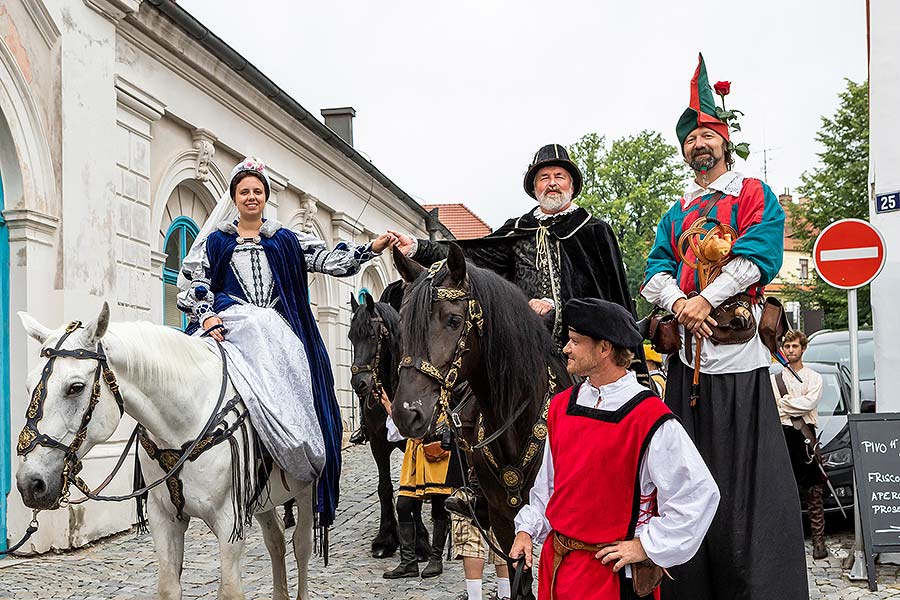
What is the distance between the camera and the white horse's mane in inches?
174

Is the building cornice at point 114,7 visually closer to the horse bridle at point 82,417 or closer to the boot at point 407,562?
the boot at point 407,562

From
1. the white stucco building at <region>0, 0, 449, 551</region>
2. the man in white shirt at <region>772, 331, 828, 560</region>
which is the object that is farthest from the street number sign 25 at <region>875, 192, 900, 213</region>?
the white stucco building at <region>0, 0, 449, 551</region>

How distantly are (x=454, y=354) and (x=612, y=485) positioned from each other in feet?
3.47

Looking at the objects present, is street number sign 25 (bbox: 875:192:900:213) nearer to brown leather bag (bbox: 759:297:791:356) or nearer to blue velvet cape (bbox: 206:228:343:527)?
brown leather bag (bbox: 759:297:791:356)

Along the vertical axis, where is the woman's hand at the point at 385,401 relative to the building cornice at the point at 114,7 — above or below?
below

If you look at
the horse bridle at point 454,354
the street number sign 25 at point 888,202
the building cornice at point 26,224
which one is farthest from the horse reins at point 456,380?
the building cornice at point 26,224

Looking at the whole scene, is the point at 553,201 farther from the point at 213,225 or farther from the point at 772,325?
the point at 213,225

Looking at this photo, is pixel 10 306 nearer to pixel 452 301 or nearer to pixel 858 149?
pixel 452 301

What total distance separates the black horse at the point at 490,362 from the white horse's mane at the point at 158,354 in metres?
1.24

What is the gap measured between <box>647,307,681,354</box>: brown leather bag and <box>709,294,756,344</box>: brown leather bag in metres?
0.19

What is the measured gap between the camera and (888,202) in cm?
823

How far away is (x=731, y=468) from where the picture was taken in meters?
3.69

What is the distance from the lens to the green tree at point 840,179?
30.6m

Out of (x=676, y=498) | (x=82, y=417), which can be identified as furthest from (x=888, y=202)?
(x=82, y=417)
